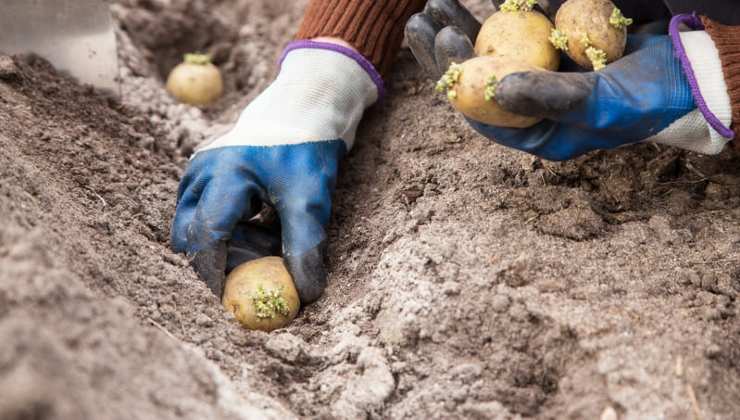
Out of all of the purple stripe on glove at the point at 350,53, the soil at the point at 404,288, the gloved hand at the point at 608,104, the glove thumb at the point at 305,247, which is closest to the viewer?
the soil at the point at 404,288

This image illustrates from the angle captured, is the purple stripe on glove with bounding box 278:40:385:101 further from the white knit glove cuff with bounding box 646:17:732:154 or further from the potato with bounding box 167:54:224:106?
the white knit glove cuff with bounding box 646:17:732:154

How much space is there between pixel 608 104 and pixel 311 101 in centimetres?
94

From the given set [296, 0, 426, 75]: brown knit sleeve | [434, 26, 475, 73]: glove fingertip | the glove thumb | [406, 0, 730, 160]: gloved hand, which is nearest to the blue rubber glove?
[406, 0, 730, 160]: gloved hand

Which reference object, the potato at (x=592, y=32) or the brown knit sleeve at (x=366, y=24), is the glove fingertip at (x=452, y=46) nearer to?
the potato at (x=592, y=32)

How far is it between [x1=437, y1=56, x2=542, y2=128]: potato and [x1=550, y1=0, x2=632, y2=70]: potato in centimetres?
23

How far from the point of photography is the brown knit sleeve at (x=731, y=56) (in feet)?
6.30

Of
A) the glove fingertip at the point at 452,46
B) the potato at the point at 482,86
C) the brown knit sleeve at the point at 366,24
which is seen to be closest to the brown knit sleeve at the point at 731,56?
the potato at the point at 482,86

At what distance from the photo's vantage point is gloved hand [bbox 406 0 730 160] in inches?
72.3

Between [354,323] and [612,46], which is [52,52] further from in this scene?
[612,46]

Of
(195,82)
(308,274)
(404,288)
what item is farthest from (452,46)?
(195,82)

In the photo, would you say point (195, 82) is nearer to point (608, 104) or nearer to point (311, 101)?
point (311, 101)

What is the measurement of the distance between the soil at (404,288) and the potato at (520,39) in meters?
0.34

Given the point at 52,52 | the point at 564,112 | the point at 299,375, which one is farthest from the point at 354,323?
the point at 52,52

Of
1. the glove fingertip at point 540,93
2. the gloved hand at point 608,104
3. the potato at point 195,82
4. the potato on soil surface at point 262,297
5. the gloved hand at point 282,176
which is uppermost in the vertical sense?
the glove fingertip at point 540,93
